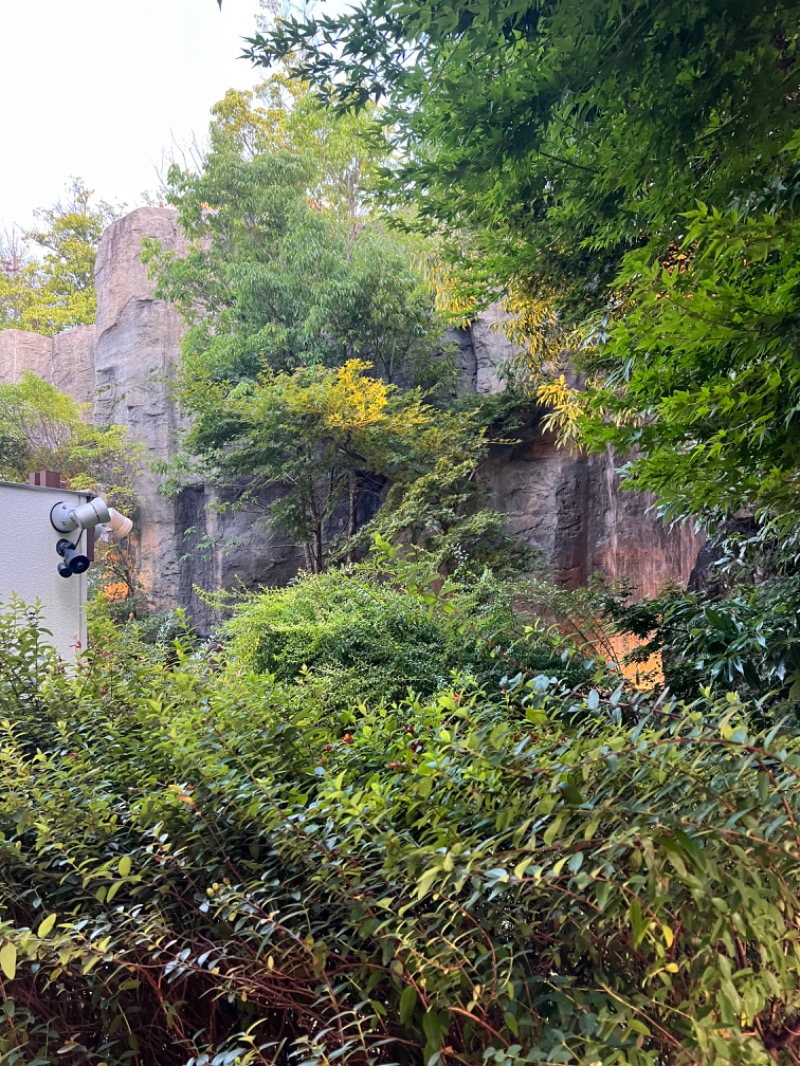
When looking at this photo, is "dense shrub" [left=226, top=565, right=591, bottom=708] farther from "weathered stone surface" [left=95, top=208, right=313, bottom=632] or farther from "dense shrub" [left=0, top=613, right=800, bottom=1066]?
"weathered stone surface" [left=95, top=208, right=313, bottom=632]

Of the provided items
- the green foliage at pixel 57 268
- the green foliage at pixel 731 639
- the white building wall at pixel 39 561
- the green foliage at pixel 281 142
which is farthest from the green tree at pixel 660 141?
the green foliage at pixel 57 268

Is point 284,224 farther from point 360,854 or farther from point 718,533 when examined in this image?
point 360,854

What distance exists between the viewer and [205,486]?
436 inches

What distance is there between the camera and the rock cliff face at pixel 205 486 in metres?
8.19

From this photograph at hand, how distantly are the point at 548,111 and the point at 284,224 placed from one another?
8.82 m

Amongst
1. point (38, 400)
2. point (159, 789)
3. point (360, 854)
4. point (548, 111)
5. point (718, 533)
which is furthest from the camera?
point (38, 400)

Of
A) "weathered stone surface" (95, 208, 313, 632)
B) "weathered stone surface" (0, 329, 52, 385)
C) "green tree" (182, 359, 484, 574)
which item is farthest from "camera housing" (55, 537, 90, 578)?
"weathered stone surface" (0, 329, 52, 385)

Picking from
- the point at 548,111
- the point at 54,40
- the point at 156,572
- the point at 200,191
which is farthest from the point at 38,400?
the point at 548,111

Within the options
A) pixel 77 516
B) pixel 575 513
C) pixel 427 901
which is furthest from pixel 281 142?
pixel 427 901

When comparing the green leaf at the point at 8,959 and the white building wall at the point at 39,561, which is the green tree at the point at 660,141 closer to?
the green leaf at the point at 8,959

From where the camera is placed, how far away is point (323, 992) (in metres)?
0.95

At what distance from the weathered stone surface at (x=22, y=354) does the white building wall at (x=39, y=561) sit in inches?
385

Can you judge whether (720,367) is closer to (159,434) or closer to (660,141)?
(660,141)

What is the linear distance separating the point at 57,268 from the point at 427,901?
15948 millimetres
